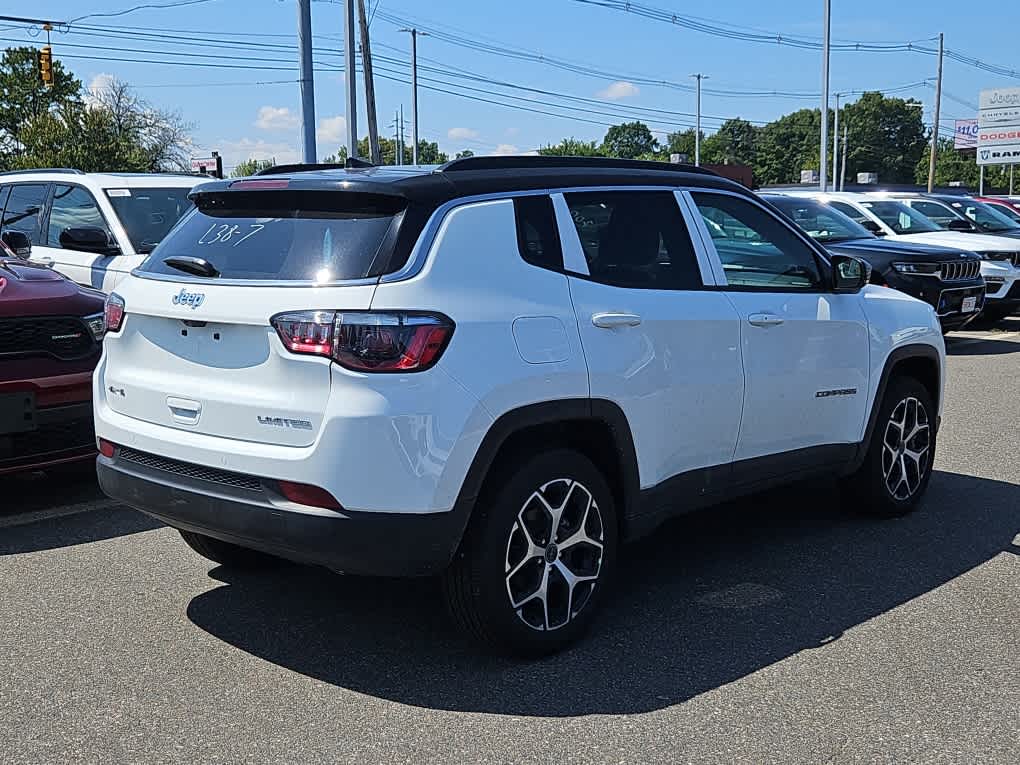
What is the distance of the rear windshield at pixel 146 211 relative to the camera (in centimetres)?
896

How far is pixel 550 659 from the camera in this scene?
4.19m

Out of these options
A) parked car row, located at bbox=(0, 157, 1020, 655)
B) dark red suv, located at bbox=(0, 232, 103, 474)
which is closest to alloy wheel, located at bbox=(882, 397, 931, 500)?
parked car row, located at bbox=(0, 157, 1020, 655)

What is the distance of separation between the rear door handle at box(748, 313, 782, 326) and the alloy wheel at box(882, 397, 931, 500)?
1.25 meters

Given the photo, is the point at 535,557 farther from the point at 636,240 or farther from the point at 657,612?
the point at 636,240

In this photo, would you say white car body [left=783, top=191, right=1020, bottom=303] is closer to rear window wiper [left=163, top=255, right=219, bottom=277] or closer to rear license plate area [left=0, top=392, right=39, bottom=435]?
rear license plate area [left=0, top=392, right=39, bottom=435]

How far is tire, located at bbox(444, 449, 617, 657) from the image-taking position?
3943 mm

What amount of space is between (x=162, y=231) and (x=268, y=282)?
5.68m

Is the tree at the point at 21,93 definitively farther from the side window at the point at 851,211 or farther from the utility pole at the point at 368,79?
the side window at the point at 851,211

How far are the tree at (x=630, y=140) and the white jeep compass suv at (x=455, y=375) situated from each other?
543 ft

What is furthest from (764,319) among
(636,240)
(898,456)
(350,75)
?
(350,75)

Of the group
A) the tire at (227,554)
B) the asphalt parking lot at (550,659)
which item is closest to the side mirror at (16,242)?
the asphalt parking lot at (550,659)

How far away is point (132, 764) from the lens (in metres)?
3.39

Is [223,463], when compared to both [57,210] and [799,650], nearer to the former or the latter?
[799,650]

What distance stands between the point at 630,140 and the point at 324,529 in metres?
172
